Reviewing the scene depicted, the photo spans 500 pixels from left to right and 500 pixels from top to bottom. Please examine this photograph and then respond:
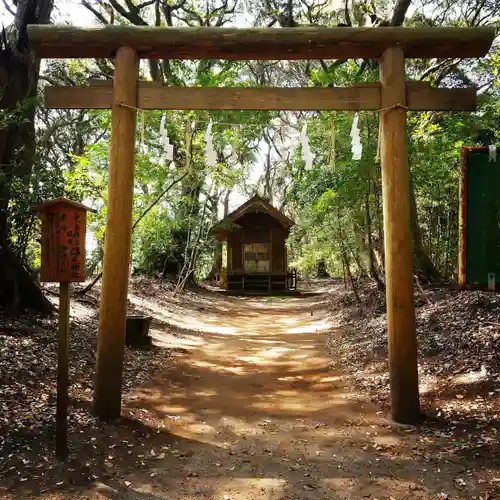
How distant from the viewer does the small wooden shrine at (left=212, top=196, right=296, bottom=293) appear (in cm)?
2505

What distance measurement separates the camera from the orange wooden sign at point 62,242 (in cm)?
479

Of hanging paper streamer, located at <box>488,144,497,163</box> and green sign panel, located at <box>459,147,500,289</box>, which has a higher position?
hanging paper streamer, located at <box>488,144,497,163</box>

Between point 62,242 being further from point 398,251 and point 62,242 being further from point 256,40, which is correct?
point 398,251

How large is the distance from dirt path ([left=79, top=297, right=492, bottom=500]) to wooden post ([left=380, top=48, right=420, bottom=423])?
44cm

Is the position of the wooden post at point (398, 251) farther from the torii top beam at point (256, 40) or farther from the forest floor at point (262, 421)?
the forest floor at point (262, 421)

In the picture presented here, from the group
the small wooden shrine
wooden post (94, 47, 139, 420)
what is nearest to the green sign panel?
wooden post (94, 47, 139, 420)

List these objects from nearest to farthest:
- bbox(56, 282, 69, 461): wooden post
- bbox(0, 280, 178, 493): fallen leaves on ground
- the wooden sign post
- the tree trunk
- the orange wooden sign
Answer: bbox(0, 280, 178, 493): fallen leaves on ground
bbox(56, 282, 69, 461): wooden post
the wooden sign post
the orange wooden sign
the tree trunk

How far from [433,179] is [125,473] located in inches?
449

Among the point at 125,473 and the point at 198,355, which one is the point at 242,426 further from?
the point at 198,355

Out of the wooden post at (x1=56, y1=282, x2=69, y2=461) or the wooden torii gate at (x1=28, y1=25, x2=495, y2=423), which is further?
the wooden torii gate at (x1=28, y1=25, x2=495, y2=423)


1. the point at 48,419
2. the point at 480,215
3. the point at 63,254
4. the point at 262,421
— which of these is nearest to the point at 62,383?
the point at 48,419

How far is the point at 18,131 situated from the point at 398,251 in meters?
7.38

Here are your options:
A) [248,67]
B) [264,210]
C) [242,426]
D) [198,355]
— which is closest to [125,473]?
[242,426]

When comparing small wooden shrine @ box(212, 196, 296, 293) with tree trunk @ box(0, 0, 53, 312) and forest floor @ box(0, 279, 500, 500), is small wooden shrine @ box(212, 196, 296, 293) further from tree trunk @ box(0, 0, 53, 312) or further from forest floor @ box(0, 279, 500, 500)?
tree trunk @ box(0, 0, 53, 312)
